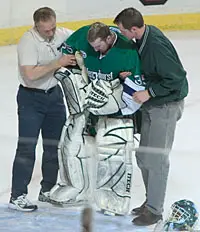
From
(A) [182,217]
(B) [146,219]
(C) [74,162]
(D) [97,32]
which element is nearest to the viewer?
(A) [182,217]

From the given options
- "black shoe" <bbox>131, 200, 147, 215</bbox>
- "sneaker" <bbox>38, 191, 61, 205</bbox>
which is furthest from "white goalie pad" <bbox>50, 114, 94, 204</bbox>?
"black shoe" <bbox>131, 200, 147, 215</bbox>

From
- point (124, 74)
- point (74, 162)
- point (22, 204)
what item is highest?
point (124, 74)

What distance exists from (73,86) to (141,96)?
8.7 inches

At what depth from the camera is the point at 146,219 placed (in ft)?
7.41

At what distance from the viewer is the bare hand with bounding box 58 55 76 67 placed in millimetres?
2265

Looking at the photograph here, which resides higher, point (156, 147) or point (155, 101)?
point (155, 101)

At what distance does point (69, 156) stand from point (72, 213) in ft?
0.69

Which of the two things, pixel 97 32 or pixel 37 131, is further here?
pixel 37 131

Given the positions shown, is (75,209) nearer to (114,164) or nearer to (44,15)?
(114,164)

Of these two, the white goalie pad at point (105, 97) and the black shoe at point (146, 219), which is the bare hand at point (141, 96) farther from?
the black shoe at point (146, 219)

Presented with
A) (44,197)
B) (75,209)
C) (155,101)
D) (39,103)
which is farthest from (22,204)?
(155,101)

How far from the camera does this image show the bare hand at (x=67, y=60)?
2265mm

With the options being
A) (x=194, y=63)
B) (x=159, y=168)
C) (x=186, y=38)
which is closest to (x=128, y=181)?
(x=159, y=168)

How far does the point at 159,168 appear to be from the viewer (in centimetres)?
233
